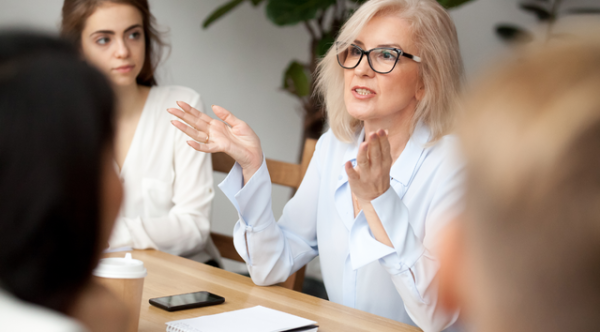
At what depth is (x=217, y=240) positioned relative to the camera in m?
2.02

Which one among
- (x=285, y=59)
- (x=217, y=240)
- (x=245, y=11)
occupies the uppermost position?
(x=245, y=11)

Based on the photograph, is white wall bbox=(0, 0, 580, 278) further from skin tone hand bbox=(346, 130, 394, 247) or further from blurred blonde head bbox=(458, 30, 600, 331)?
blurred blonde head bbox=(458, 30, 600, 331)

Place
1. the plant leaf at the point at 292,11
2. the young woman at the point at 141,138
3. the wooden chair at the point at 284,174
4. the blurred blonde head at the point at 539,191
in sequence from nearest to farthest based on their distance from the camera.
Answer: the blurred blonde head at the point at 539,191 < the wooden chair at the point at 284,174 < the young woman at the point at 141,138 < the plant leaf at the point at 292,11

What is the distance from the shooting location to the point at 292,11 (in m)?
2.66

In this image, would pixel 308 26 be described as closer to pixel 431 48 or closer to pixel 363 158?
pixel 431 48

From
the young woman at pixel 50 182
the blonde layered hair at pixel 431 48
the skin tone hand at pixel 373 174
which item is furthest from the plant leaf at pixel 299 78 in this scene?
the young woman at pixel 50 182

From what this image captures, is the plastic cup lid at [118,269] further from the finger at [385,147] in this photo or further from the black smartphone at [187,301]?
the finger at [385,147]

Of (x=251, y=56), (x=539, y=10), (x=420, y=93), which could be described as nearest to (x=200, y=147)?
(x=420, y=93)

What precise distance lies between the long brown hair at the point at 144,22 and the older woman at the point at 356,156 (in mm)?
837

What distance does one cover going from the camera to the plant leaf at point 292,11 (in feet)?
8.69

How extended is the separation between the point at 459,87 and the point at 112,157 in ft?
4.15

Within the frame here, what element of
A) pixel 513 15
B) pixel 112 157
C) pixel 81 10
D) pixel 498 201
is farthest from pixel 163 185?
pixel 513 15

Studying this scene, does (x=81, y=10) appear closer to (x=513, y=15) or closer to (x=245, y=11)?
(x=245, y=11)

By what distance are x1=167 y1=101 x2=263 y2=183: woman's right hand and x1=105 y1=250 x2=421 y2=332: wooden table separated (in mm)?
260
